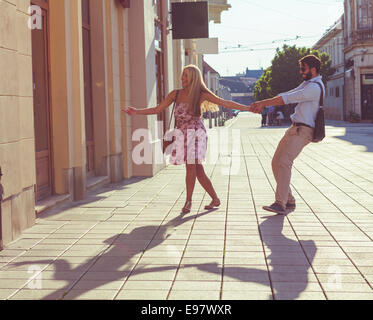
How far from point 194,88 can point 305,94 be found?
1368mm

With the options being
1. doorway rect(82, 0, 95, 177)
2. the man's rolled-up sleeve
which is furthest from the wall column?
the man's rolled-up sleeve

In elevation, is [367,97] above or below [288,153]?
above

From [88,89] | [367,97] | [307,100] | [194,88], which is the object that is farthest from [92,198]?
[367,97]

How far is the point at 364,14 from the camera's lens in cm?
4944

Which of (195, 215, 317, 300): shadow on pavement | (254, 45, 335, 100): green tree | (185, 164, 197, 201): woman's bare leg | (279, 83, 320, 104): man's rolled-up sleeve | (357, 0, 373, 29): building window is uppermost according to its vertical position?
(357, 0, 373, 29): building window

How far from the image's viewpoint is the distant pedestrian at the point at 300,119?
720 cm

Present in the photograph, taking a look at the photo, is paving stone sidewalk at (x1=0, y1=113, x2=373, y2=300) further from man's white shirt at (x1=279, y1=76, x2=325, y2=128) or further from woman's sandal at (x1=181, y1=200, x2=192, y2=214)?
man's white shirt at (x1=279, y1=76, x2=325, y2=128)

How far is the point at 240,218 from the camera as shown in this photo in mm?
7199

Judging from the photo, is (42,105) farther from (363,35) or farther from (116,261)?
(363,35)

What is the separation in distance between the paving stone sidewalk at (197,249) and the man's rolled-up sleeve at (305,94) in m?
1.36

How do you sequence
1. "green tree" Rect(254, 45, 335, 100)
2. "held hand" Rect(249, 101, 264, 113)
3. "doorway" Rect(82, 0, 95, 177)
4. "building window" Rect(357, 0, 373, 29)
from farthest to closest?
"green tree" Rect(254, 45, 335, 100)
"building window" Rect(357, 0, 373, 29)
"doorway" Rect(82, 0, 95, 177)
"held hand" Rect(249, 101, 264, 113)

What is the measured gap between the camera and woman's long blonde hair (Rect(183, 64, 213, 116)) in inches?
299

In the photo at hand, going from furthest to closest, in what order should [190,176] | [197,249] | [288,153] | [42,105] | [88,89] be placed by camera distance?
1. [88,89]
2. [42,105]
3. [190,176]
4. [288,153]
5. [197,249]

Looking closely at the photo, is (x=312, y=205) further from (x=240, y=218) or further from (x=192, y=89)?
(x=192, y=89)
